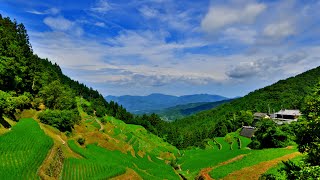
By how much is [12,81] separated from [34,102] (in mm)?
15967

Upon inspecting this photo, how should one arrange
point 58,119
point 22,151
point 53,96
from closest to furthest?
point 22,151 → point 58,119 → point 53,96

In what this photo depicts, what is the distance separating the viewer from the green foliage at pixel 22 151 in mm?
33688

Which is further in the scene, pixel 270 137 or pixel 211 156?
pixel 211 156

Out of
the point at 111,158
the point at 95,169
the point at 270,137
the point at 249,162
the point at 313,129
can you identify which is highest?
the point at 313,129

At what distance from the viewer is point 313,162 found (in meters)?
20.9

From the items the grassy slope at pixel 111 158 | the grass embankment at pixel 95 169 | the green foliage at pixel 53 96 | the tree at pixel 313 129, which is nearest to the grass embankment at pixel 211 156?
the grassy slope at pixel 111 158

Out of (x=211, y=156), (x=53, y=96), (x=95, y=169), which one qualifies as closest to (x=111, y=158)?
(x=95, y=169)

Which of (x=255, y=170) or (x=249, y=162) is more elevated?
(x=249, y=162)

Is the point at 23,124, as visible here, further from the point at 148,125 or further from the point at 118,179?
the point at 148,125

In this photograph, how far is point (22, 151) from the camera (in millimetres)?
39969

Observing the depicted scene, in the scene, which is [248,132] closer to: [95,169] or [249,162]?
[249,162]

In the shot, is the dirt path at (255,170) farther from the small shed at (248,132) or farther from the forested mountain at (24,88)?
the small shed at (248,132)

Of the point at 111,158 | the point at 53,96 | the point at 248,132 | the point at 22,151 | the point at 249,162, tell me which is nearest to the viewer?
the point at 22,151

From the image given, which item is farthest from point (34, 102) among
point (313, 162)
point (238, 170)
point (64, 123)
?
point (313, 162)
